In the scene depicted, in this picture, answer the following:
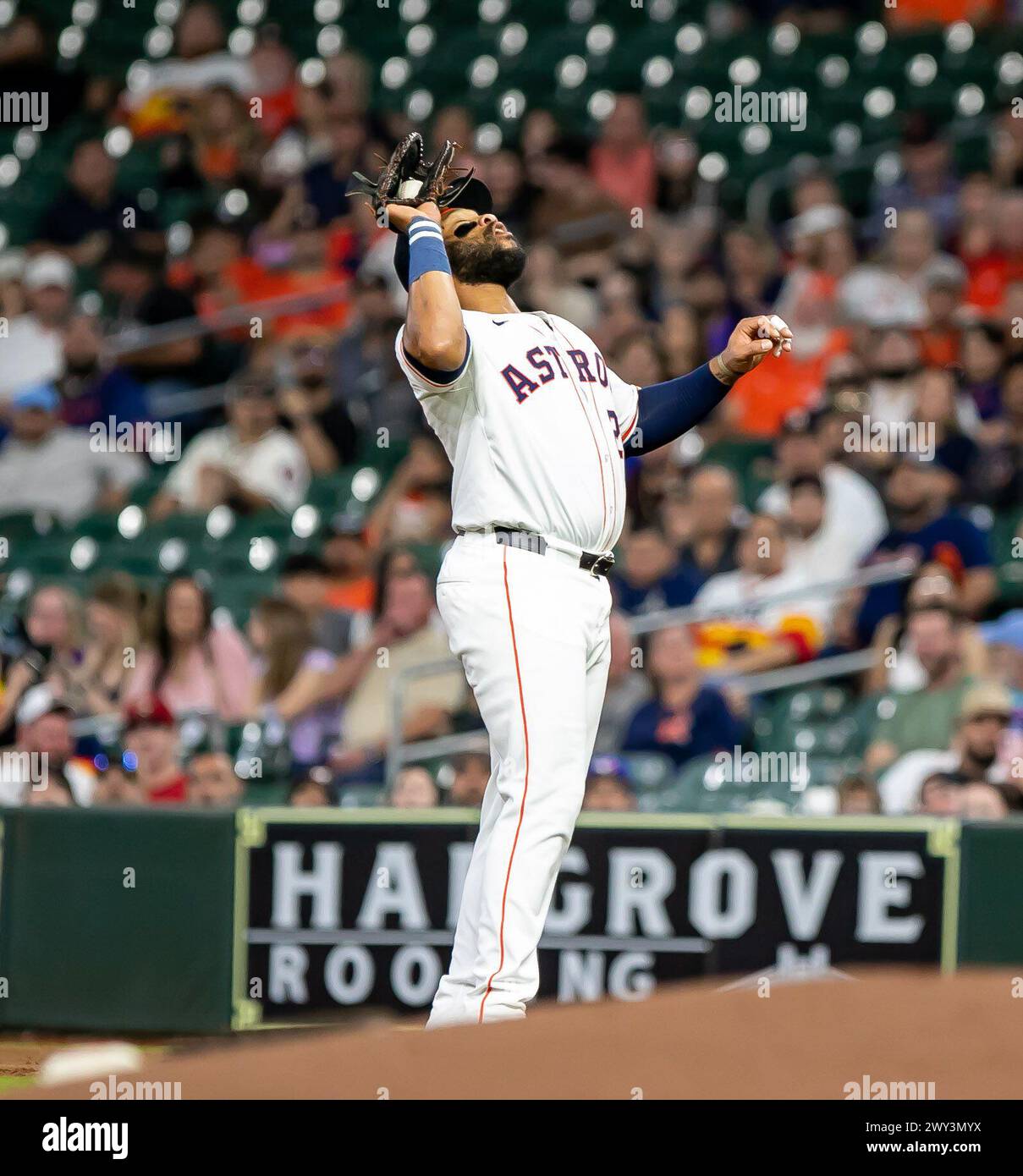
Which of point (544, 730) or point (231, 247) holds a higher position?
point (231, 247)

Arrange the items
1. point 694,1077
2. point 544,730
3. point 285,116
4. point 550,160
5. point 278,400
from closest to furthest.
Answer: point 694,1077 < point 544,730 < point 278,400 < point 550,160 < point 285,116

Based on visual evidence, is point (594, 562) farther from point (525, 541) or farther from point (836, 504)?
point (836, 504)

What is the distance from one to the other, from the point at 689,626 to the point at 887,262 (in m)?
2.54

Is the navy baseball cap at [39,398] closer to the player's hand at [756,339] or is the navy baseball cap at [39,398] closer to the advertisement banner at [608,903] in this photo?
the advertisement banner at [608,903]

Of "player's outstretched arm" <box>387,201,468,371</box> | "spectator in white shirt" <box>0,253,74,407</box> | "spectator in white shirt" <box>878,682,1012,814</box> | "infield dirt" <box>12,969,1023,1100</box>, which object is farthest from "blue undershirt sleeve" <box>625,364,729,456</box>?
"spectator in white shirt" <box>0,253,74,407</box>

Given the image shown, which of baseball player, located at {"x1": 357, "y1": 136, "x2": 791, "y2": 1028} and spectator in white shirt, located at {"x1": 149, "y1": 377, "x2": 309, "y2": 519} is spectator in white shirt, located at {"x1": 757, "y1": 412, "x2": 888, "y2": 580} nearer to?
spectator in white shirt, located at {"x1": 149, "y1": 377, "x2": 309, "y2": 519}

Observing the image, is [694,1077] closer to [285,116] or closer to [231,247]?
[231,247]

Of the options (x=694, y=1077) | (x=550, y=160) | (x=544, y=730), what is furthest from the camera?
(x=550, y=160)

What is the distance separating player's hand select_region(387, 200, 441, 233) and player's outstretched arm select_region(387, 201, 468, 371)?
0.09 meters

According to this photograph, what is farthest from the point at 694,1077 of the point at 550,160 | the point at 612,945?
the point at 550,160

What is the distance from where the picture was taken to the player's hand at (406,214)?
3857 millimetres

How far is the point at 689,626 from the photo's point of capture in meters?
7.13

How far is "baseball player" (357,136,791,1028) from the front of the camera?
365 cm

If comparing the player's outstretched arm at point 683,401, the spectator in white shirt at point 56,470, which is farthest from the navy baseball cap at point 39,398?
the player's outstretched arm at point 683,401
